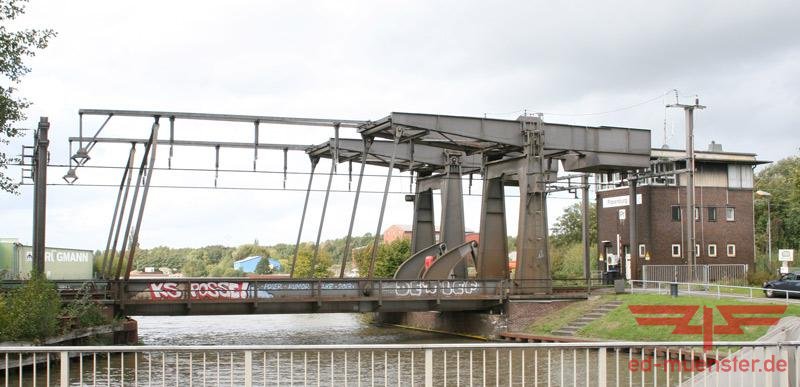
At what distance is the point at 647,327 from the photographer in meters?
27.9

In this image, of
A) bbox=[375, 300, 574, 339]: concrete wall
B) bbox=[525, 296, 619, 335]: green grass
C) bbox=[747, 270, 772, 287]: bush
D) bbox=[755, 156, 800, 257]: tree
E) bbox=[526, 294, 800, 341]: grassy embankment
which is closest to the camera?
bbox=[526, 294, 800, 341]: grassy embankment

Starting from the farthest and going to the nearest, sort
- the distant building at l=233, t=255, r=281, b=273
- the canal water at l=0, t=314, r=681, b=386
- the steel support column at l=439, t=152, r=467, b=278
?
the distant building at l=233, t=255, r=281, b=273 < the steel support column at l=439, t=152, r=467, b=278 < the canal water at l=0, t=314, r=681, b=386

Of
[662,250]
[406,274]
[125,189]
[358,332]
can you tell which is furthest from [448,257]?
[662,250]

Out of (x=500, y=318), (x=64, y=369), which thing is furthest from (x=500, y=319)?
(x=64, y=369)

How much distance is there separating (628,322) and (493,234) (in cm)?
957

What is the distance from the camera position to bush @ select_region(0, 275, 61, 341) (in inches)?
888

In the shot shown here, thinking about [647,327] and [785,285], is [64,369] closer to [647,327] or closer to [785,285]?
[647,327]

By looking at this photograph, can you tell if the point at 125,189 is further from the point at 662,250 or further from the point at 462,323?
the point at 662,250

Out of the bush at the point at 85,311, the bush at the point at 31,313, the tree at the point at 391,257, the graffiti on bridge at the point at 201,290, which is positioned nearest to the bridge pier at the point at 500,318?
the graffiti on bridge at the point at 201,290

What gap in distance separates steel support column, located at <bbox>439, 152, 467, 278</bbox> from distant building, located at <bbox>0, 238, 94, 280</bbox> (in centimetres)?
1971

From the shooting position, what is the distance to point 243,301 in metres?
30.3

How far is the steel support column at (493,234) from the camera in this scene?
3709 centimetres

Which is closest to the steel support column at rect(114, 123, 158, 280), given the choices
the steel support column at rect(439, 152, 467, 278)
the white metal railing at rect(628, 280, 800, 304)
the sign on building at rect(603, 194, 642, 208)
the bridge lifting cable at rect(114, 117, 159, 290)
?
the bridge lifting cable at rect(114, 117, 159, 290)

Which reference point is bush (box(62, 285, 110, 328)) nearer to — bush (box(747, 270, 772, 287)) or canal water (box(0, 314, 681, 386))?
canal water (box(0, 314, 681, 386))
